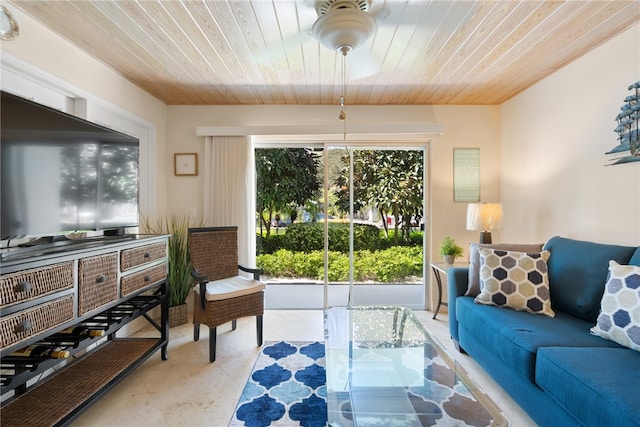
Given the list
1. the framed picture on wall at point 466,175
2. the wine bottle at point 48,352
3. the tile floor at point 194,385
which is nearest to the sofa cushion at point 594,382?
the tile floor at point 194,385


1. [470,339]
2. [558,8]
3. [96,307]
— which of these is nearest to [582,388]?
[470,339]

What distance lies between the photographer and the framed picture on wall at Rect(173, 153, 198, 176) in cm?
338

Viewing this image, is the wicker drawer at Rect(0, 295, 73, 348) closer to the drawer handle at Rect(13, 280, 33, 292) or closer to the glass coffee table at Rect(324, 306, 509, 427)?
the drawer handle at Rect(13, 280, 33, 292)

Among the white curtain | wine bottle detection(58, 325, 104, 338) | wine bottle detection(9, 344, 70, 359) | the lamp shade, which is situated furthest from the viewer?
the white curtain

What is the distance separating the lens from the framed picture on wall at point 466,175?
11.0ft

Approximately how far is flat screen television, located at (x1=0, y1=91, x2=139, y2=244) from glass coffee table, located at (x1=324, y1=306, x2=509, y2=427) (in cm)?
169

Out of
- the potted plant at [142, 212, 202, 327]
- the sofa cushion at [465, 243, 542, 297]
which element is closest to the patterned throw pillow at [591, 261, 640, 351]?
the sofa cushion at [465, 243, 542, 297]

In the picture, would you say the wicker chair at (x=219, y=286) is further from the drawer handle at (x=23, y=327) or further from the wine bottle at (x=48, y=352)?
the drawer handle at (x=23, y=327)

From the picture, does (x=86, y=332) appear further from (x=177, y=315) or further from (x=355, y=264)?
(x=355, y=264)

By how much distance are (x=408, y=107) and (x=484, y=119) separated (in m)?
0.88

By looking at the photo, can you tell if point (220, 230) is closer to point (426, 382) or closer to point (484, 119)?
point (426, 382)

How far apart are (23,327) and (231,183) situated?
7.40 ft

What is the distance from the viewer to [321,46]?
209cm

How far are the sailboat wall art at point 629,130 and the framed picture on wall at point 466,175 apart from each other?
53.0 inches
